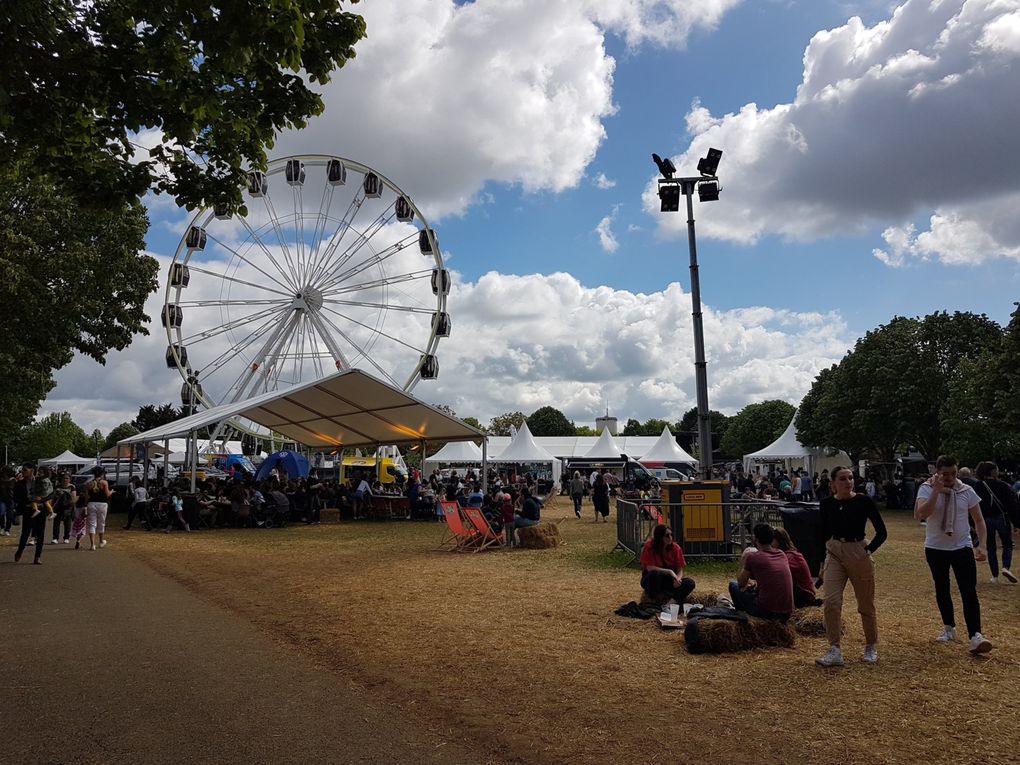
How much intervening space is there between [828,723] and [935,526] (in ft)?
8.31

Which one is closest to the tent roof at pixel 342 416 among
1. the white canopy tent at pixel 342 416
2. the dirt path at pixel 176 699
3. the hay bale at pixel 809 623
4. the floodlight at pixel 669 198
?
the white canopy tent at pixel 342 416

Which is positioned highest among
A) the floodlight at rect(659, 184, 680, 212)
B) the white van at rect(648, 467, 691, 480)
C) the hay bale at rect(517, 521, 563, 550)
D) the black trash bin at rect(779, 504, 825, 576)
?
the floodlight at rect(659, 184, 680, 212)

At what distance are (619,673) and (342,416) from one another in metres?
22.0

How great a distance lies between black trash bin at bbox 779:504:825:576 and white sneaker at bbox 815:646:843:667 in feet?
15.2

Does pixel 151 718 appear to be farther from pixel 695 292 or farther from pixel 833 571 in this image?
pixel 695 292

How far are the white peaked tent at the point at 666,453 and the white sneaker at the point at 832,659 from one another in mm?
34532

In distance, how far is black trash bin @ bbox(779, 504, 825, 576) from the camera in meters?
10.2

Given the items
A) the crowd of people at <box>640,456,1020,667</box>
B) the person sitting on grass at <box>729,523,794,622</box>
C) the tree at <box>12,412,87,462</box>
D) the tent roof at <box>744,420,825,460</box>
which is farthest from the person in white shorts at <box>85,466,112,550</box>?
the tree at <box>12,412,87,462</box>

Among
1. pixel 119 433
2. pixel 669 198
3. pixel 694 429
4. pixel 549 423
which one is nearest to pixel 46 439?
pixel 119 433

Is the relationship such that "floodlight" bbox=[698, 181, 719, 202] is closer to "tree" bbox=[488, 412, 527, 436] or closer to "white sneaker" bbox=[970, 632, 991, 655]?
"white sneaker" bbox=[970, 632, 991, 655]

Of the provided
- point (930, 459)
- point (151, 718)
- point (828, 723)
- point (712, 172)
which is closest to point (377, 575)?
point (151, 718)

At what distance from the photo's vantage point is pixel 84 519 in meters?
15.0

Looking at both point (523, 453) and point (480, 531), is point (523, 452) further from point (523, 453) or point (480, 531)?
point (480, 531)

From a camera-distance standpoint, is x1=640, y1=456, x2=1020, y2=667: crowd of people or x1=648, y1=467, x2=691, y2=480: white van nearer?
x1=640, y1=456, x2=1020, y2=667: crowd of people
